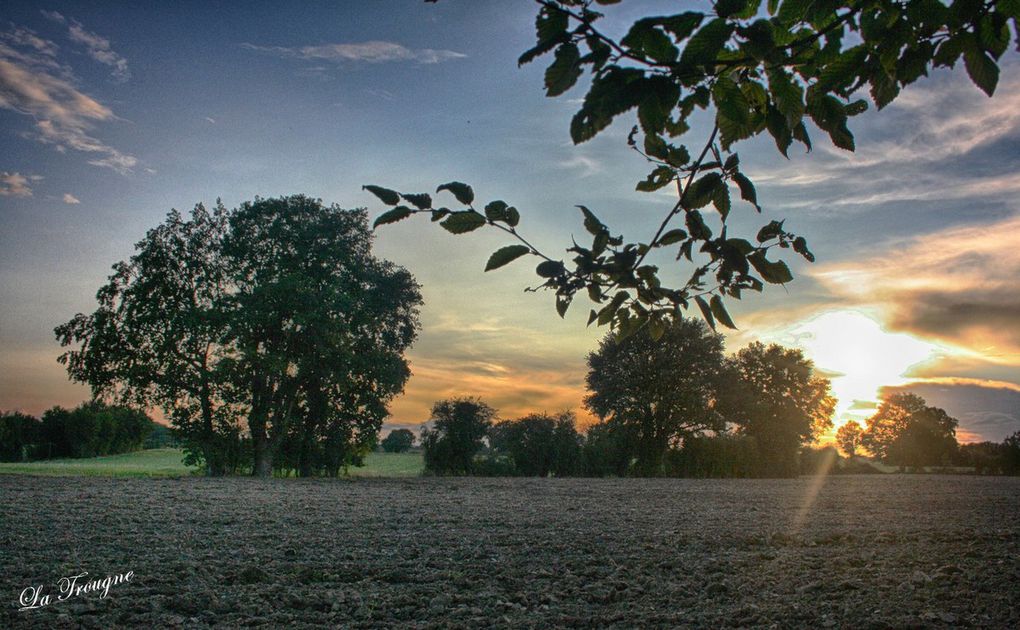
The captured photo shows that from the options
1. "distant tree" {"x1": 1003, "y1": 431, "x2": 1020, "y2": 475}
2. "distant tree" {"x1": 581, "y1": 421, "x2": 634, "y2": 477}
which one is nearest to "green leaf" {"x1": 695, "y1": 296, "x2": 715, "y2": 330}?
"distant tree" {"x1": 581, "y1": 421, "x2": 634, "y2": 477}

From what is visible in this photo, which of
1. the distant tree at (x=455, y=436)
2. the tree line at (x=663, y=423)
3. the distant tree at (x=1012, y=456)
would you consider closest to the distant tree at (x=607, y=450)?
the tree line at (x=663, y=423)

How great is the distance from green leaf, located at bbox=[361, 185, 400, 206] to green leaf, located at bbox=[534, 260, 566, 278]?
1.71 feet

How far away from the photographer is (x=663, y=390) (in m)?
31.5

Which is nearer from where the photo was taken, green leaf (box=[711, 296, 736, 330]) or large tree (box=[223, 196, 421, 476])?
green leaf (box=[711, 296, 736, 330])

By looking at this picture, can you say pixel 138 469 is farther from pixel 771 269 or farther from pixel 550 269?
pixel 771 269

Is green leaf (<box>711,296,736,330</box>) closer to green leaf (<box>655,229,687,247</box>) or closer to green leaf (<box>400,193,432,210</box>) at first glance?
green leaf (<box>655,229,687,247</box>)

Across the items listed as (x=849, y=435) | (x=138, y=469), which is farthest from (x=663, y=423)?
(x=849, y=435)

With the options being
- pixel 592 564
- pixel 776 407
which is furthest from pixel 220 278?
pixel 776 407

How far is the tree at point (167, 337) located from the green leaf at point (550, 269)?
2320cm

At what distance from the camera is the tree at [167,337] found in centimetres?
2312

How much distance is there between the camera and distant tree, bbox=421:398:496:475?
28.5 metres

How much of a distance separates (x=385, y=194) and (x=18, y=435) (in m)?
74.9

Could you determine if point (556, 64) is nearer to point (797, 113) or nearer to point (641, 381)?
point (797, 113)

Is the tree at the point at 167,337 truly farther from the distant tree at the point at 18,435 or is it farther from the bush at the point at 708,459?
the distant tree at the point at 18,435
